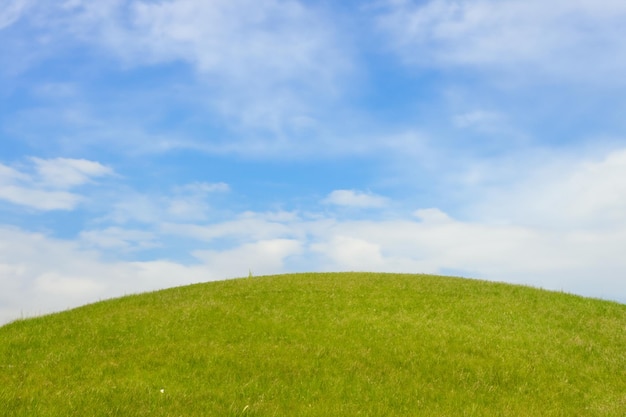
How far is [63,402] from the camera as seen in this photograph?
48.1 ft

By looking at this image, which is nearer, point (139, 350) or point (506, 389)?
point (506, 389)

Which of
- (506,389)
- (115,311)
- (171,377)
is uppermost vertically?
(115,311)

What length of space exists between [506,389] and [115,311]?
18788 mm

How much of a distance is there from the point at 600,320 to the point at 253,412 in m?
20.7

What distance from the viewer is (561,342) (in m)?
24.1

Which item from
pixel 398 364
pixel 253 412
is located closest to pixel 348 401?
pixel 253 412

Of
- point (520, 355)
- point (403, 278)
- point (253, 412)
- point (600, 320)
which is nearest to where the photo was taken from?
point (253, 412)

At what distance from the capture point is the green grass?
15812mm

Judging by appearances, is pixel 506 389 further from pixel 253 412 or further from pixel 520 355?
pixel 253 412

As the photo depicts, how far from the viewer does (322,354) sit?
2002cm

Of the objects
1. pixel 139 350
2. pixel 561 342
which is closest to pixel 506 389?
pixel 561 342

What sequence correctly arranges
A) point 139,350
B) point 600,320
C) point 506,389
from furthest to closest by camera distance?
point 600,320, point 139,350, point 506,389

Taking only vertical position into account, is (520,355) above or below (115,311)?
below

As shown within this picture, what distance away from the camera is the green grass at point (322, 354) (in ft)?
51.9
